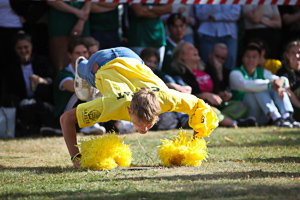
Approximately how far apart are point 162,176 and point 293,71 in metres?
5.83

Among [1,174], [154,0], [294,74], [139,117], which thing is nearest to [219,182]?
[139,117]

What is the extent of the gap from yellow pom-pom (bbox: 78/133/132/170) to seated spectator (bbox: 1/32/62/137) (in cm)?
319

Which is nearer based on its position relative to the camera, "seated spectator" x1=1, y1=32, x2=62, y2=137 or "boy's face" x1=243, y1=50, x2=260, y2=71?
"seated spectator" x1=1, y1=32, x2=62, y2=137

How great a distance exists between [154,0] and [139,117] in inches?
150

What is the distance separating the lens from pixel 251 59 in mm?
8812

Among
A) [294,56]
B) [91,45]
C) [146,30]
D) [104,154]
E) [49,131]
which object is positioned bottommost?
[49,131]

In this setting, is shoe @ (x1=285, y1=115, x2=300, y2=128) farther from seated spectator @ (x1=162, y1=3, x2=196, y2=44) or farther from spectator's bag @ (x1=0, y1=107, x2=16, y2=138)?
spectator's bag @ (x1=0, y1=107, x2=16, y2=138)

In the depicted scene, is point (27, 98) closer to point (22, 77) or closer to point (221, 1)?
point (22, 77)

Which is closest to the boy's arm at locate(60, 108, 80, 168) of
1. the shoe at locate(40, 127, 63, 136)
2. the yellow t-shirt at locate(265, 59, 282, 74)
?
the shoe at locate(40, 127, 63, 136)

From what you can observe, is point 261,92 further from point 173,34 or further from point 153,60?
point 153,60

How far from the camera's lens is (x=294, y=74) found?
893 cm

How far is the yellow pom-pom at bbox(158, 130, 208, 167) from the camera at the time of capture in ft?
14.9

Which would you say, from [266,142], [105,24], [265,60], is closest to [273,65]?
[265,60]

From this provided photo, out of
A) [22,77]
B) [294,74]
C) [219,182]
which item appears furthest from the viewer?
[294,74]
